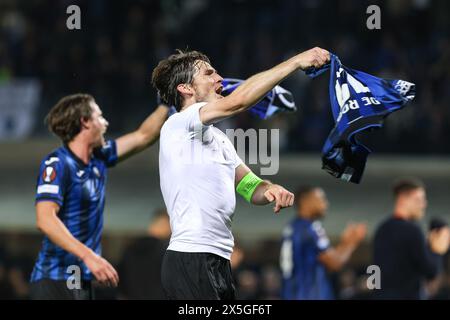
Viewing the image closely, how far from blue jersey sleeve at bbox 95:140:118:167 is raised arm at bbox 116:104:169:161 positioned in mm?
29

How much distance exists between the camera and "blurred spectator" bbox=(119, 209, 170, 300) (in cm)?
739

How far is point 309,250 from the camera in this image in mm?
7723

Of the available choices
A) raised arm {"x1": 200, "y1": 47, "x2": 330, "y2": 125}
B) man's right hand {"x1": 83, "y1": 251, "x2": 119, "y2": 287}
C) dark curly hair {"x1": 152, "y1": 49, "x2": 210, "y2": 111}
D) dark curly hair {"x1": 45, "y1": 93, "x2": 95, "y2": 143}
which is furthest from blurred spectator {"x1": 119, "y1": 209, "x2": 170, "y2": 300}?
raised arm {"x1": 200, "y1": 47, "x2": 330, "y2": 125}

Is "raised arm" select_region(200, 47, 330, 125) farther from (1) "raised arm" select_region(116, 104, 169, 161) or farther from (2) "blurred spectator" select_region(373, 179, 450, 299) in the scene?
(2) "blurred spectator" select_region(373, 179, 450, 299)

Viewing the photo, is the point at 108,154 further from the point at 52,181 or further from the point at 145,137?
the point at 52,181

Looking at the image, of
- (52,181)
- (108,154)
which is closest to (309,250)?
(108,154)

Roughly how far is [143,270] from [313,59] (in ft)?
11.5

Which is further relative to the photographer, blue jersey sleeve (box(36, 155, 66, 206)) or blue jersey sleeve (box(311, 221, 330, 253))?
blue jersey sleeve (box(311, 221, 330, 253))

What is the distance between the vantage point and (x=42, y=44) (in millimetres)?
13039

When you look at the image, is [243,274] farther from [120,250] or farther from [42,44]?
[42,44]

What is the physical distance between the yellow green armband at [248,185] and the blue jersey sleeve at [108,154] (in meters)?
1.33
